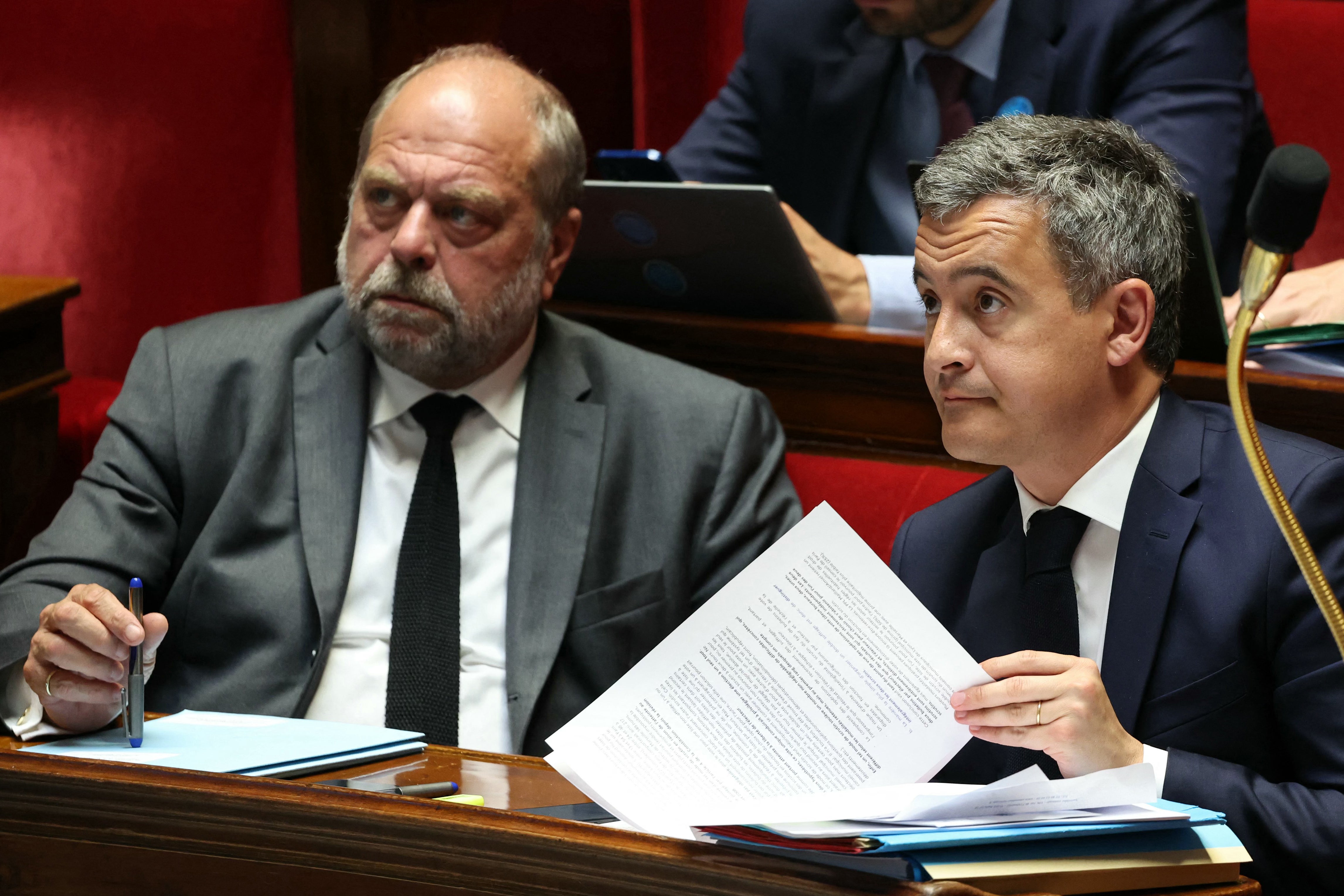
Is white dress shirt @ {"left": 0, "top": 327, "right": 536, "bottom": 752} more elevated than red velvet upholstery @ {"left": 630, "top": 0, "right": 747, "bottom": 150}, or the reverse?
red velvet upholstery @ {"left": 630, "top": 0, "right": 747, "bottom": 150}

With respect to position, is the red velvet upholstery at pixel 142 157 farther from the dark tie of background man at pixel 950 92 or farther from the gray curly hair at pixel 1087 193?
the gray curly hair at pixel 1087 193

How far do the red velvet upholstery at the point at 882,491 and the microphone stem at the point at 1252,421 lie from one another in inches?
36.9

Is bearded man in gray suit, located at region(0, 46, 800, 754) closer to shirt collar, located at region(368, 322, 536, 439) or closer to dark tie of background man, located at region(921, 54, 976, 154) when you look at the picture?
shirt collar, located at region(368, 322, 536, 439)


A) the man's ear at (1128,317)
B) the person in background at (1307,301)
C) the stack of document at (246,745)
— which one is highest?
the man's ear at (1128,317)

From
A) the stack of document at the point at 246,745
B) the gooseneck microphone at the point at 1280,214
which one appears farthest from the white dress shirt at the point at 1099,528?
the stack of document at the point at 246,745

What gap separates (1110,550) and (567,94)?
2.31 m

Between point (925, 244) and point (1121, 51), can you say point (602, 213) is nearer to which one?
point (925, 244)

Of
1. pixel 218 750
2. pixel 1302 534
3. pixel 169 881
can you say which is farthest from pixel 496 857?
pixel 1302 534

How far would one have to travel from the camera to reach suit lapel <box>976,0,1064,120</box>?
2.67 metres

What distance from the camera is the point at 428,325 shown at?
6.13ft

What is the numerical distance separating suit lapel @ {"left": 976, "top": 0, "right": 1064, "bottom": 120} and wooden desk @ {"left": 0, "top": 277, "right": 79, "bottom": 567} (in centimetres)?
173

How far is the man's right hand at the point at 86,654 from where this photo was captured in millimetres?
1295

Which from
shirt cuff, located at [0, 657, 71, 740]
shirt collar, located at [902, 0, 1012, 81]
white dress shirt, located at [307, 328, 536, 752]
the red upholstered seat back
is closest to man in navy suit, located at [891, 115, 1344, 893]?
white dress shirt, located at [307, 328, 536, 752]

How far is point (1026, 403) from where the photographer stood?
4.29 ft
